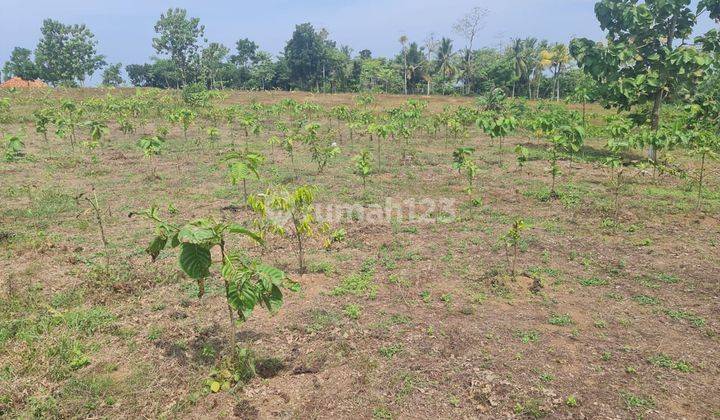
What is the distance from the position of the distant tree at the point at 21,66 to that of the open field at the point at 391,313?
6284cm

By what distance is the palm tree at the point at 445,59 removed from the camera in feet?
208

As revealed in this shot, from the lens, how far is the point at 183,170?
16.3 metres

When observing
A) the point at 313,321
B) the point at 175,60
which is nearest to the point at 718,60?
the point at 313,321

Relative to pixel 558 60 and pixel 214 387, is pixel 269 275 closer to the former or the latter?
pixel 214 387

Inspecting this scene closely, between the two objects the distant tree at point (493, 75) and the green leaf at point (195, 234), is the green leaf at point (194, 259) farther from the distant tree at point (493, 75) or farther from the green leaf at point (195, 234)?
the distant tree at point (493, 75)

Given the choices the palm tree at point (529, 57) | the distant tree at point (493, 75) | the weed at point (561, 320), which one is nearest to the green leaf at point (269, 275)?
the weed at point (561, 320)

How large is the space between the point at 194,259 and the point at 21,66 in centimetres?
7641

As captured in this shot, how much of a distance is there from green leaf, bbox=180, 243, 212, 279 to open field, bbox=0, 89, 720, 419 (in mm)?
1350

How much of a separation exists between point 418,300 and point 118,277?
4.95 meters

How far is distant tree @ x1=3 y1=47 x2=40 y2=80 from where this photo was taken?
6354 centimetres

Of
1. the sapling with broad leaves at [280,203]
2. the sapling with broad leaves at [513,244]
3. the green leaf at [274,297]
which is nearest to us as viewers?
the green leaf at [274,297]

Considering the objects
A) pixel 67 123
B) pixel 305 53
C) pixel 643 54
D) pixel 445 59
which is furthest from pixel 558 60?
pixel 67 123

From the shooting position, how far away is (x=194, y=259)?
15.6 ft

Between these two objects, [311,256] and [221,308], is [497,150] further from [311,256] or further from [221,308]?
[221,308]
